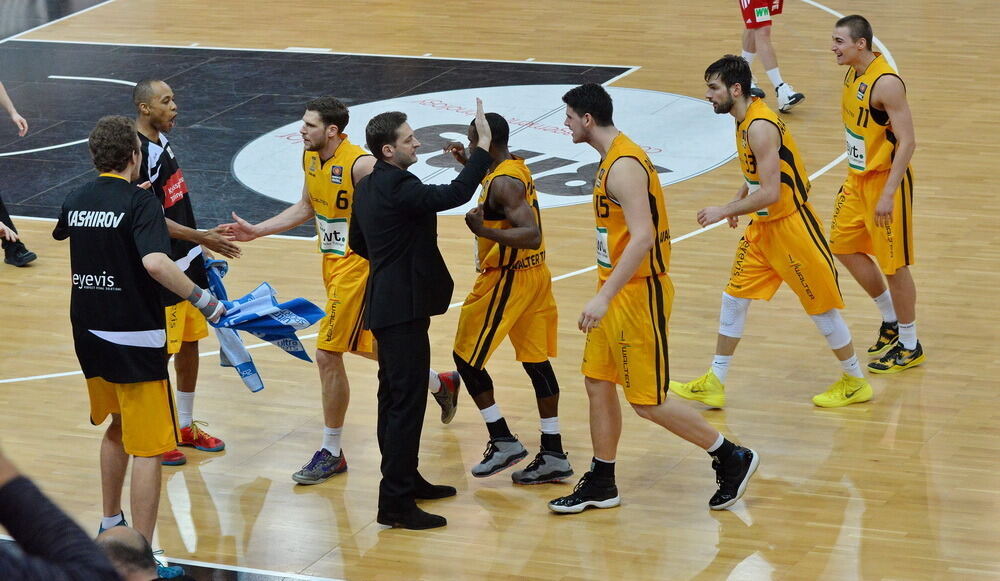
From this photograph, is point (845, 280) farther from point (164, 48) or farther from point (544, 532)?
point (164, 48)

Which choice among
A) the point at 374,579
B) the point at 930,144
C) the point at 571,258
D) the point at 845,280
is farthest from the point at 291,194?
the point at 374,579

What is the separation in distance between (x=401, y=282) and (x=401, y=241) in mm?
179

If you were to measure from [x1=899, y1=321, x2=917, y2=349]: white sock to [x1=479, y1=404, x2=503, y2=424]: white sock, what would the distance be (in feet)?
8.06

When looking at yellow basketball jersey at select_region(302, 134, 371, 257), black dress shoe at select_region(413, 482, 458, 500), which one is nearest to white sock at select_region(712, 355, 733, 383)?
black dress shoe at select_region(413, 482, 458, 500)

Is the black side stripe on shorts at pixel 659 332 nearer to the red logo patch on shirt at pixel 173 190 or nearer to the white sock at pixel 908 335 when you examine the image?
the white sock at pixel 908 335

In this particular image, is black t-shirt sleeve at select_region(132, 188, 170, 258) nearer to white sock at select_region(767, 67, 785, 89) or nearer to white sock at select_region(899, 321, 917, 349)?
white sock at select_region(899, 321, 917, 349)

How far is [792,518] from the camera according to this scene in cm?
605

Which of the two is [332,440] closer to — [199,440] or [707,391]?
[199,440]

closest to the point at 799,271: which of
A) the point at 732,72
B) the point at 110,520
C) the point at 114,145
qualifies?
the point at 732,72

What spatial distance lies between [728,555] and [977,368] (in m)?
2.59

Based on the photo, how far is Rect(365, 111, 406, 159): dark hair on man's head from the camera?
19.5 ft

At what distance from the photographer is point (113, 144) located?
5.56 m

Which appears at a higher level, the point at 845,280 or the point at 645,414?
the point at 645,414

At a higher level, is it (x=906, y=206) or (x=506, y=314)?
(x=906, y=206)
